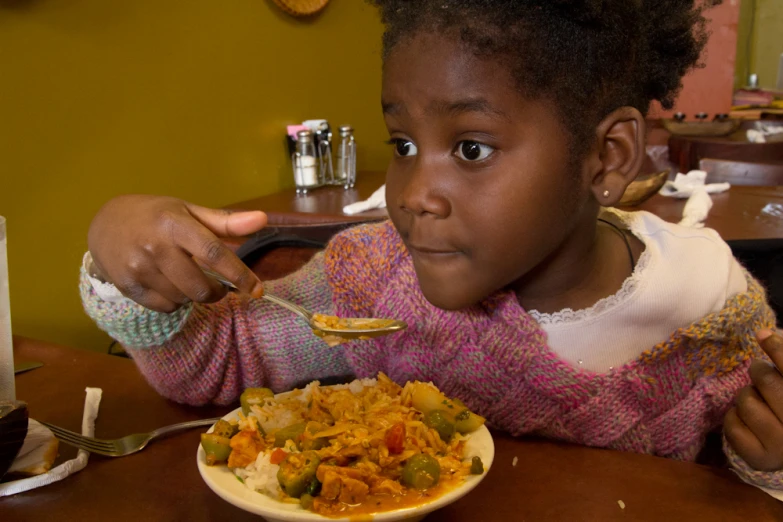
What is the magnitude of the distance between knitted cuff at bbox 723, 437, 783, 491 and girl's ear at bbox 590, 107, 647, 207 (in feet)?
1.16

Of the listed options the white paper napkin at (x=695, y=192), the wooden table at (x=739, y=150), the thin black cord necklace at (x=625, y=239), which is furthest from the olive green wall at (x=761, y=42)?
the thin black cord necklace at (x=625, y=239)

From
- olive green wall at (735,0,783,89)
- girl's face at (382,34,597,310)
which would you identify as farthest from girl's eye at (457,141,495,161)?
olive green wall at (735,0,783,89)

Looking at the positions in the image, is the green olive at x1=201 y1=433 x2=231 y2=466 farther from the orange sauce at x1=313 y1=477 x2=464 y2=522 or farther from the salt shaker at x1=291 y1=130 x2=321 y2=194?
the salt shaker at x1=291 y1=130 x2=321 y2=194

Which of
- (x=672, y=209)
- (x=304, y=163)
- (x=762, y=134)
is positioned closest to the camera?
(x=672, y=209)

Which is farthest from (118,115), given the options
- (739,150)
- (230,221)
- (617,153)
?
(739,150)

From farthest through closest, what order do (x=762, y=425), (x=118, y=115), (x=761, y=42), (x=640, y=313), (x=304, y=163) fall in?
(x=761, y=42) → (x=304, y=163) → (x=118, y=115) → (x=640, y=313) → (x=762, y=425)

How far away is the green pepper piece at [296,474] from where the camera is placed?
63 centimetres

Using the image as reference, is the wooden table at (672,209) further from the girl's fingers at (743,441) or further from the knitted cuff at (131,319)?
the knitted cuff at (131,319)

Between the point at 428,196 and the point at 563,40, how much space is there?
0.24 m

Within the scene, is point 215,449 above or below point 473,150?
below

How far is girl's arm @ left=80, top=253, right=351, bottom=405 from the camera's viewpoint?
96 cm

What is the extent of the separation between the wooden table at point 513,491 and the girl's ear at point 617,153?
339mm

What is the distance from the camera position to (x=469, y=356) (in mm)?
1010

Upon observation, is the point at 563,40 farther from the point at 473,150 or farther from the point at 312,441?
the point at 312,441
